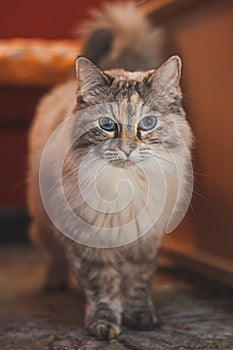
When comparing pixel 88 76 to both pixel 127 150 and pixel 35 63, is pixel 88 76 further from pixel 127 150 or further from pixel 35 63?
pixel 35 63

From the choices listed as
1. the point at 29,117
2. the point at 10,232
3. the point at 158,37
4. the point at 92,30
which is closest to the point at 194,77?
Answer: the point at 158,37

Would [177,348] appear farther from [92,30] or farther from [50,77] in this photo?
[50,77]

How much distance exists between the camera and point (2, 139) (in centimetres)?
320

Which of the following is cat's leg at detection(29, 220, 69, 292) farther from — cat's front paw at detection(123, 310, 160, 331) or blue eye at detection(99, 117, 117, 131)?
blue eye at detection(99, 117, 117, 131)

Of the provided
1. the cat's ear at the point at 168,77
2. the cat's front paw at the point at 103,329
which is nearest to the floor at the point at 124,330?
the cat's front paw at the point at 103,329

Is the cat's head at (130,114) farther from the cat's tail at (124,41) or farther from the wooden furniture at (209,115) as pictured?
the cat's tail at (124,41)

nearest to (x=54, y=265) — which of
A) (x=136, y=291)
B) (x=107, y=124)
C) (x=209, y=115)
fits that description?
(x=136, y=291)

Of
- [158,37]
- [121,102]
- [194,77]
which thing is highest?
[158,37]

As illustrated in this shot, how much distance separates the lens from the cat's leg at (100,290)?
1.66 metres

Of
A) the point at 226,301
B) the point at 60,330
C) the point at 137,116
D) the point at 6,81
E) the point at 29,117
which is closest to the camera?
the point at 137,116

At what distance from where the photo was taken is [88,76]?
1.56 metres

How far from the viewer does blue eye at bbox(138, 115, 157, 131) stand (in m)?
1.50

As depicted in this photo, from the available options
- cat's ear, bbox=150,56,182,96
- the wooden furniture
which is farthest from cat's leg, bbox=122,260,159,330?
cat's ear, bbox=150,56,182,96

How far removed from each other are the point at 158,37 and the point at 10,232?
1433mm
